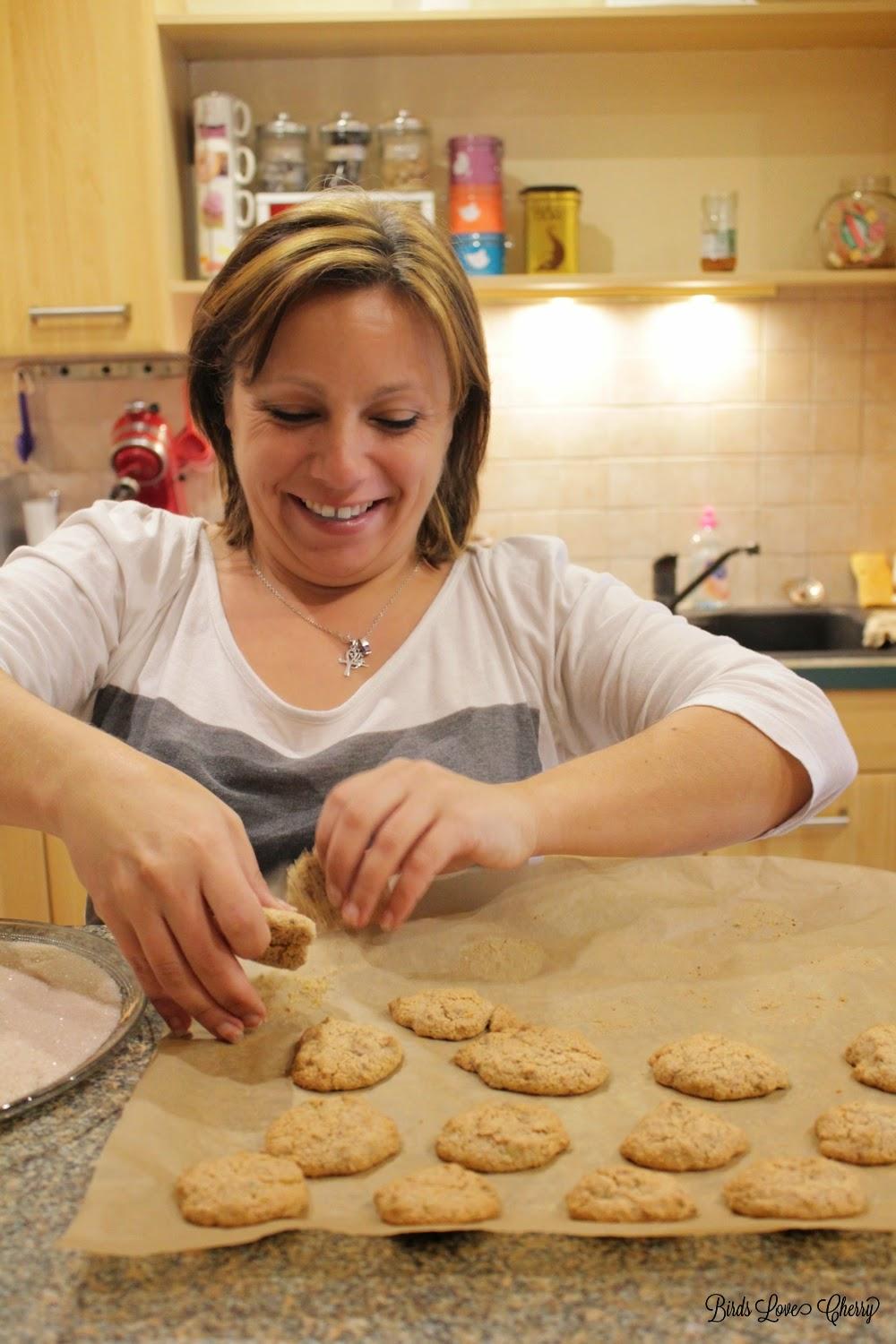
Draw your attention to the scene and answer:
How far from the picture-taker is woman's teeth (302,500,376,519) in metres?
1.26

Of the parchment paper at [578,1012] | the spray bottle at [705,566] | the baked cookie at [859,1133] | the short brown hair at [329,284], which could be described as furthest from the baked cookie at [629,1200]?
the spray bottle at [705,566]

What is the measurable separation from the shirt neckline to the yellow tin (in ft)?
4.51

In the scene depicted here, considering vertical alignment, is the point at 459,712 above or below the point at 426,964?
above

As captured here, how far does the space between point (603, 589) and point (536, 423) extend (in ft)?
4.89

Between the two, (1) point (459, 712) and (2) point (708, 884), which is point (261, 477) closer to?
(1) point (459, 712)

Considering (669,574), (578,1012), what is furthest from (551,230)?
(578,1012)

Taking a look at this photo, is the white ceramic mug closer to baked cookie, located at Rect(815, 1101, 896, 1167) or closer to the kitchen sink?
the kitchen sink

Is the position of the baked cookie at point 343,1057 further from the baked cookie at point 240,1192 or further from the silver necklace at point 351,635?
the silver necklace at point 351,635

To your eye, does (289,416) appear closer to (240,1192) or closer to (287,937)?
(287,937)

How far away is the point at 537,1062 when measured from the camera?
0.81 metres

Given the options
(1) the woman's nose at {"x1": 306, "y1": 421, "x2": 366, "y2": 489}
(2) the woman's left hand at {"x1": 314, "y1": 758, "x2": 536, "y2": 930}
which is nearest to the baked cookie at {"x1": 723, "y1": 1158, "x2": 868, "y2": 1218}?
(2) the woman's left hand at {"x1": 314, "y1": 758, "x2": 536, "y2": 930}

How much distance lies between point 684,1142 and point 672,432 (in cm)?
225

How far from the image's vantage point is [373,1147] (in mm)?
715

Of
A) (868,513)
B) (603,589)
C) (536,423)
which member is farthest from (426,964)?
(868,513)
